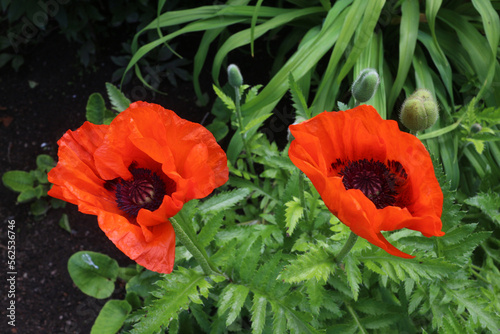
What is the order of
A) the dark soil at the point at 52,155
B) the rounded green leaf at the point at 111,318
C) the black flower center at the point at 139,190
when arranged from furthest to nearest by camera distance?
the dark soil at the point at 52,155
the rounded green leaf at the point at 111,318
the black flower center at the point at 139,190

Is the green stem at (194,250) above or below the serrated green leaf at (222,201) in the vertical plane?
above

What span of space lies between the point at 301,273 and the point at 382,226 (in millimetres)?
320

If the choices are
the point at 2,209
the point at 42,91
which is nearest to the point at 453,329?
the point at 2,209

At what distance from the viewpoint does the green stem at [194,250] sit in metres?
0.86

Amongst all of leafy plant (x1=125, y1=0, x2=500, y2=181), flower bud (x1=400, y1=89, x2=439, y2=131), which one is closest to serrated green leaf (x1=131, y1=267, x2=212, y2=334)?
flower bud (x1=400, y1=89, x2=439, y2=131)

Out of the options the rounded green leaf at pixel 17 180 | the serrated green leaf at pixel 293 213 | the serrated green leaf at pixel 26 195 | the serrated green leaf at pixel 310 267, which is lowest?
the serrated green leaf at pixel 26 195

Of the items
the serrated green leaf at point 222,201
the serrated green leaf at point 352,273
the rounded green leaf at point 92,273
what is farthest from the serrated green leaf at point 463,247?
the rounded green leaf at point 92,273

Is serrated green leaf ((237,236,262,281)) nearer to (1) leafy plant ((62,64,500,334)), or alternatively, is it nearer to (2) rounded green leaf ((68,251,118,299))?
(1) leafy plant ((62,64,500,334))

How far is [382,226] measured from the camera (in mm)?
711

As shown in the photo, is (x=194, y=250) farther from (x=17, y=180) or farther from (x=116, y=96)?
(x=17, y=180)

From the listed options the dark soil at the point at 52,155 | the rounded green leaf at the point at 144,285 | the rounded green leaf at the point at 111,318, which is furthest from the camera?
the dark soil at the point at 52,155

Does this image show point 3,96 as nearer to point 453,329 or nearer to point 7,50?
point 7,50

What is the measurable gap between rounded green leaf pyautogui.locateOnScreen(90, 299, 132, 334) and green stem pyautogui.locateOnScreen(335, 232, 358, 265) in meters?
0.86

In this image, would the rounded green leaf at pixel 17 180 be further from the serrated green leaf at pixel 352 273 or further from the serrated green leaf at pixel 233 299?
the serrated green leaf at pixel 352 273
